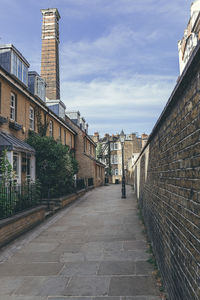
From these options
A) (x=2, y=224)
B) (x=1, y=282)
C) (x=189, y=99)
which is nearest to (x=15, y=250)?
(x=2, y=224)

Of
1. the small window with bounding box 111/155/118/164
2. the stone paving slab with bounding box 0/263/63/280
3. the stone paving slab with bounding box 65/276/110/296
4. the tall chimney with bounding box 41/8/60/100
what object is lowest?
the stone paving slab with bounding box 0/263/63/280

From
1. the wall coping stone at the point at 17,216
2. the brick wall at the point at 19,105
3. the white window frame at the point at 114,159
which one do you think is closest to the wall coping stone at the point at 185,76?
the wall coping stone at the point at 17,216

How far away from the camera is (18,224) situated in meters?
7.72

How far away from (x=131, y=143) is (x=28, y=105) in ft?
131

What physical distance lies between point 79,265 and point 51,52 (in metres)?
30.3

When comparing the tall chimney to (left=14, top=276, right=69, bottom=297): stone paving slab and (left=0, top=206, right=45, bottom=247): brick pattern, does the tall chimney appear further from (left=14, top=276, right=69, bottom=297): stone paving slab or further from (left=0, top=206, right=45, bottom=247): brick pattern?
(left=14, top=276, right=69, bottom=297): stone paving slab

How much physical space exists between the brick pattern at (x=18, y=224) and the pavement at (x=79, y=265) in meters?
0.26

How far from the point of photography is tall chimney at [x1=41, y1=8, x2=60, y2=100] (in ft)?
95.1

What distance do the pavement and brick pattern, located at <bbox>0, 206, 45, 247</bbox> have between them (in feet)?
0.85

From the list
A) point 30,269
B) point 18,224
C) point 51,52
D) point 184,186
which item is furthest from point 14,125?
point 51,52

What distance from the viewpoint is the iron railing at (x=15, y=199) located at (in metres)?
7.47

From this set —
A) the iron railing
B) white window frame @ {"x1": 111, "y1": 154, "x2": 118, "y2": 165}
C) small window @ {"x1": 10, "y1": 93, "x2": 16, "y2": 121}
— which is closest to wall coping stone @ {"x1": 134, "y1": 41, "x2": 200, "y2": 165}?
the iron railing

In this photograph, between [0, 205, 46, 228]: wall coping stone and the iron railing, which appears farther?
the iron railing

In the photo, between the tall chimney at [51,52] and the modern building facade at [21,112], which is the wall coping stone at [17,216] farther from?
the tall chimney at [51,52]
